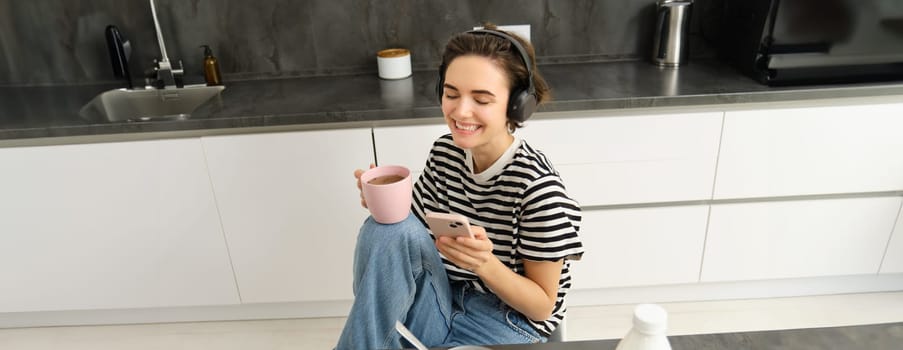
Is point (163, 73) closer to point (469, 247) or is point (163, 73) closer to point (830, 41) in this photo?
point (469, 247)

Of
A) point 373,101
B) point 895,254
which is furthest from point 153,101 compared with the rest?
point 895,254

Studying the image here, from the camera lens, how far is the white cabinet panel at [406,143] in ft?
5.62

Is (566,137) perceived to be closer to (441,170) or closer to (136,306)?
(441,170)

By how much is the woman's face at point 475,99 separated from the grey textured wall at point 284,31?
1151 millimetres

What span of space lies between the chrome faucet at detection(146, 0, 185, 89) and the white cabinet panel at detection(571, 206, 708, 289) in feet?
4.86

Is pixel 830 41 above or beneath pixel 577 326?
above

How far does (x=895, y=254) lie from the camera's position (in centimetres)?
195

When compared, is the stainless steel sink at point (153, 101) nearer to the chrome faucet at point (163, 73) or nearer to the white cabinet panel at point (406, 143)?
the chrome faucet at point (163, 73)

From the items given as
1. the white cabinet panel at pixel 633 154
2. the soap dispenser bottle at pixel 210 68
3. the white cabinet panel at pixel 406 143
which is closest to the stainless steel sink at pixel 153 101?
the soap dispenser bottle at pixel 210 68

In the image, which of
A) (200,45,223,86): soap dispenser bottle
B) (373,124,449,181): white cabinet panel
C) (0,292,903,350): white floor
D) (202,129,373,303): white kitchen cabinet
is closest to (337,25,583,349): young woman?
(373,124,449,181): white cabinet panel

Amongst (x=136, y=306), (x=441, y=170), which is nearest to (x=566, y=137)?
(x=441, y=170)

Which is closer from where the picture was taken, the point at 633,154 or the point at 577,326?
the point at 633,154

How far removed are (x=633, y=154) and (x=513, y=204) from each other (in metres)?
0.81

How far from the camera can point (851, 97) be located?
5.57 feet
